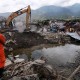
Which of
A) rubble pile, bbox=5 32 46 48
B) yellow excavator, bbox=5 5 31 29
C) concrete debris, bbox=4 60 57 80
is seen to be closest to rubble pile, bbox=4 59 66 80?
concrete debris, bbox=4 60 57 80

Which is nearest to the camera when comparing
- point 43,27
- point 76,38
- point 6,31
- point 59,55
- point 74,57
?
point 74,57

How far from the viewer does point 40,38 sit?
64.3ft

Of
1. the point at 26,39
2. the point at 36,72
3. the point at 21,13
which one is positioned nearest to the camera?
the point at 36,72

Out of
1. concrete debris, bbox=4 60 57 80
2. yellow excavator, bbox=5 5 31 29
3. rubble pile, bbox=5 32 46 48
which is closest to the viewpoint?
concrete debris, bbox=4 60 57 80

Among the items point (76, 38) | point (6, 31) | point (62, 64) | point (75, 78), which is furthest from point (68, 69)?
point (6, 31)

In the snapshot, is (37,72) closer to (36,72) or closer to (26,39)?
(36,72)

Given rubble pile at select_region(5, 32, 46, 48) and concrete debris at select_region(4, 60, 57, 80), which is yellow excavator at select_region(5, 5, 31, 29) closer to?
rubble pile at select_region(5, 32, 46, 48)

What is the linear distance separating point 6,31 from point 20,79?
47.6 feet

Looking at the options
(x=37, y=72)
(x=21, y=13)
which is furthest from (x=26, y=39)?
(x=37, y=72)

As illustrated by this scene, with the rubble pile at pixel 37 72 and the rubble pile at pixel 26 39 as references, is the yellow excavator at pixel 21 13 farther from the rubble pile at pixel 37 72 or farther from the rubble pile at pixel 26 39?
the rubble pile at pixel 37 72

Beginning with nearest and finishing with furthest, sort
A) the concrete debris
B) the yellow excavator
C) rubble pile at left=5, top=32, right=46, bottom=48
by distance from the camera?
the concrete debris
rubble pile at left=5, top=32, right=46, bottom=48
the yellow excavator

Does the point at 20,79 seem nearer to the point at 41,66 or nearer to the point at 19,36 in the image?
the point at 41,66

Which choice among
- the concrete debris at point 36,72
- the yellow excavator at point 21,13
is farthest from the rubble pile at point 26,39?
the concrete debris at point 36,72

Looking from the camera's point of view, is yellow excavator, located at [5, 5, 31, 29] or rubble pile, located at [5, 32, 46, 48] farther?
yellow excavator, located at [5, 5, 31, 29]
